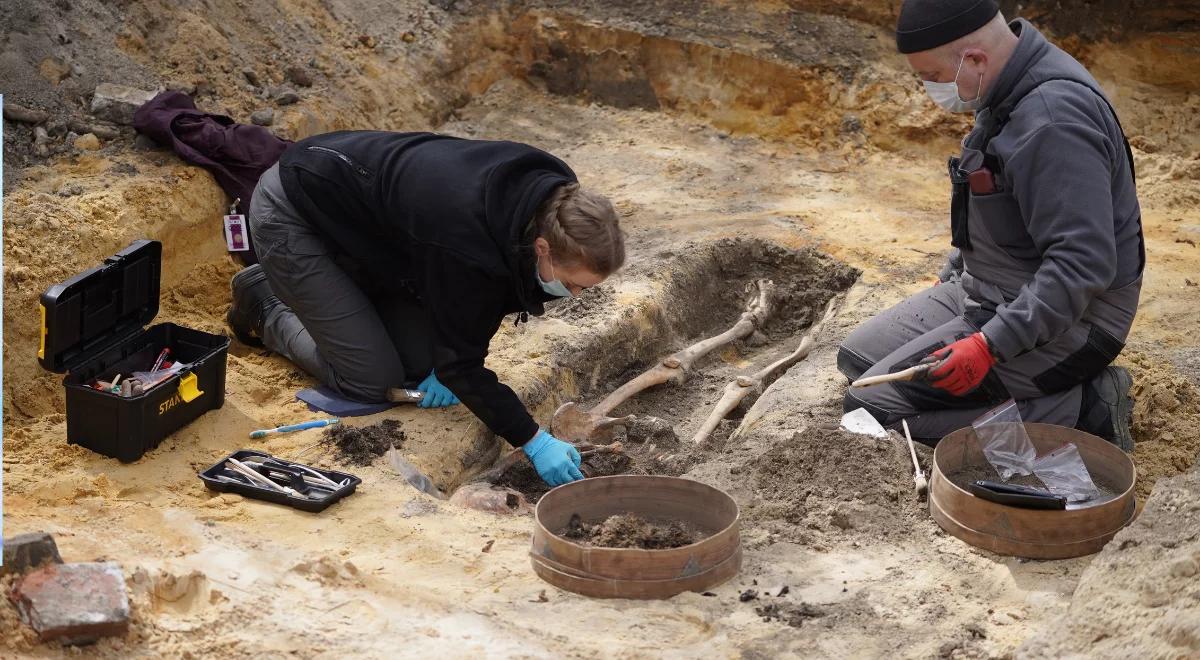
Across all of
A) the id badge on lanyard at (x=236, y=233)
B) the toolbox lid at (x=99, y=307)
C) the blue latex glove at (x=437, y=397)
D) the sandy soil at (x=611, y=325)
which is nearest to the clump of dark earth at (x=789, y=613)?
the sandy soil at (x=611, y=325)

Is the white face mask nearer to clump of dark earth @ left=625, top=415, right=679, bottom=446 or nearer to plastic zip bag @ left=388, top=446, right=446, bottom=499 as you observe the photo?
clump of dark earth @ left=625, top=415, right=679, bottom=446

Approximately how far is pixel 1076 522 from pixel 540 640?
1.93 meters

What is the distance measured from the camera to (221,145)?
254 inches

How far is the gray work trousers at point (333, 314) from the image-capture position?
17.1 ft

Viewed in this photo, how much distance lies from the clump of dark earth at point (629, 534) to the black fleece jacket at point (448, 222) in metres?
0.72

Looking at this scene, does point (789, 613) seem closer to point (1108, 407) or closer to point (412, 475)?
point (412, 475)

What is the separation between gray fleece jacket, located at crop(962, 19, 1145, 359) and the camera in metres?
4.36

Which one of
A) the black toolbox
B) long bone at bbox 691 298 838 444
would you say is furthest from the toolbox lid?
long bone at bbox 691 298 838 444

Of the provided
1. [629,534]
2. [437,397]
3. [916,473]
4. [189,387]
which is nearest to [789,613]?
[629,534]

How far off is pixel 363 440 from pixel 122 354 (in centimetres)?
108

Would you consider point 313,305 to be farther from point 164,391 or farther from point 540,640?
point 540,640

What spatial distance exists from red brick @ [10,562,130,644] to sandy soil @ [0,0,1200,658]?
0.20 ft

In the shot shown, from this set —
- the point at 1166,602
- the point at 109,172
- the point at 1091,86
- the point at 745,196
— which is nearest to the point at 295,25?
the point at 109,172

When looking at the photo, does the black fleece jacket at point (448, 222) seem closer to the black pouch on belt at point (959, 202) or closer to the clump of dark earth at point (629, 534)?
the clump of dark earth at point (629, 534)
